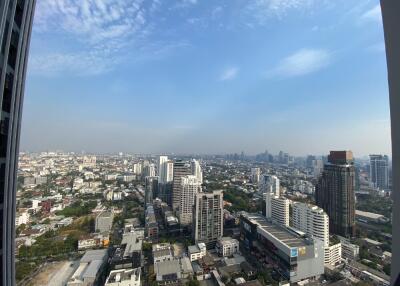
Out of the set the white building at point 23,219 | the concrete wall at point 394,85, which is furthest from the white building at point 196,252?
the white building at point 23,219

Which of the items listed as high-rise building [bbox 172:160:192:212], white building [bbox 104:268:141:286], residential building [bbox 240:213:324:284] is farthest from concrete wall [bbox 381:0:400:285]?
high-rise building [bbox 172:160:192:212]

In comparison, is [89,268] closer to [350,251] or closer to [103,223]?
[103,223]

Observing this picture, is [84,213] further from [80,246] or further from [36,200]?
[80,246]

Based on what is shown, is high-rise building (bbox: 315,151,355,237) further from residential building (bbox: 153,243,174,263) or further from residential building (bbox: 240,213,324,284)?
residential building (bbox: 153,243,174,263)

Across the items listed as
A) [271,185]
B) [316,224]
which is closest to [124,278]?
[316,224]

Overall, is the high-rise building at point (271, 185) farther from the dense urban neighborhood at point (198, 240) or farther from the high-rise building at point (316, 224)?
the high-rise building at point (316, 224)
